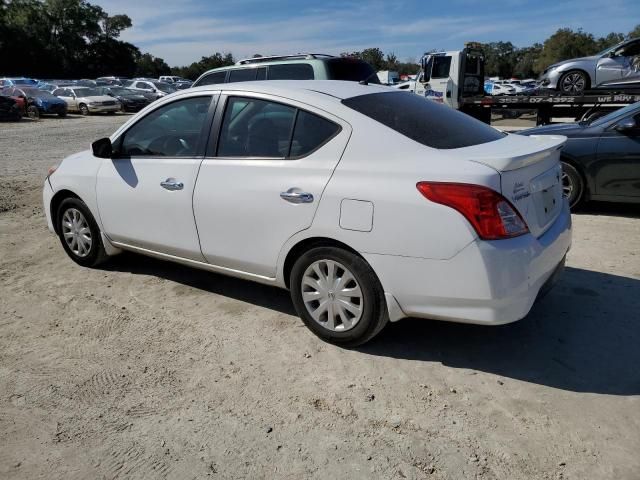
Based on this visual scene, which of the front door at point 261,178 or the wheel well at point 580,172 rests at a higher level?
the front door at point 261,178

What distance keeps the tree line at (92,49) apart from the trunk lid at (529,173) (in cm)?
7080

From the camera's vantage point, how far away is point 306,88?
373cm

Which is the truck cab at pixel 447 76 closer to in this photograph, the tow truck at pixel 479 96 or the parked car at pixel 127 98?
the tow truck at pixel 479 96

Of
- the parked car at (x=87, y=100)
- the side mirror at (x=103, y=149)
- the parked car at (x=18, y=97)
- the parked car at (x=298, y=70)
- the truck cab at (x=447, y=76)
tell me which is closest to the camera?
the side mirror at (x=103, y=149)

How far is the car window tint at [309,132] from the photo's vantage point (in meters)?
3.44

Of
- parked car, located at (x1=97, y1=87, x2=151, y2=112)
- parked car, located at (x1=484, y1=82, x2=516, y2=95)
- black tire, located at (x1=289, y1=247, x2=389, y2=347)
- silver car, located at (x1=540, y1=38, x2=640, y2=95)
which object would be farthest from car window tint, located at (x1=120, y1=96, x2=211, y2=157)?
parked car, located at (x1=97, y1=87, x2=151, y2=112)

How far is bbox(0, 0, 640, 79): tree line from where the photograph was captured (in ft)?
236

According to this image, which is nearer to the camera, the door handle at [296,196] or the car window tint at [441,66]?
the door handle at [296,196]

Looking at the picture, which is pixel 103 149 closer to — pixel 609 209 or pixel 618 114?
pixel 618 114

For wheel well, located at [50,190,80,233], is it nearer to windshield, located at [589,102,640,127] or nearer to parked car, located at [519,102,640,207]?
parked car, located at [519,102,640,207]

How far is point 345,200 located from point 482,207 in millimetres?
791

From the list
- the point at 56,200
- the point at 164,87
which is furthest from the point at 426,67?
the point at 164,87

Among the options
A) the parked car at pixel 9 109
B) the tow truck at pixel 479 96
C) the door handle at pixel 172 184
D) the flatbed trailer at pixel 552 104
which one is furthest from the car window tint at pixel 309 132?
the parked car at pixel 9 109

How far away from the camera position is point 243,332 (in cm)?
382
